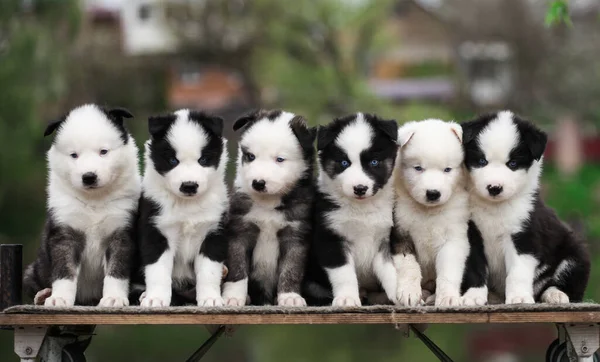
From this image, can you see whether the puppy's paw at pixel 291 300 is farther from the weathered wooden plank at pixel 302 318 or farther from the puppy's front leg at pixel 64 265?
the puppy's front leg at pixel 64 265

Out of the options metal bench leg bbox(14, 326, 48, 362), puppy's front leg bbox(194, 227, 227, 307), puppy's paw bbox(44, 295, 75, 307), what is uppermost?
puppy's front leg bbox(194, 227, 227, 307)

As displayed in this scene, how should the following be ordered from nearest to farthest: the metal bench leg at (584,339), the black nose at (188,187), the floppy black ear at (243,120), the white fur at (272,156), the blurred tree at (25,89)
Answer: the metal bench leg at (584,339) < the black nose at (188,187) < the white fur at (272,156) < the floppy black ear at (243,120) < the blurred tree at (25,89)

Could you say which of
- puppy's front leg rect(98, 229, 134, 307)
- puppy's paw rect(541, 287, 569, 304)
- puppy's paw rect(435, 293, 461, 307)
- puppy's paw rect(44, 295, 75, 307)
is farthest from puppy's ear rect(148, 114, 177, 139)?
puppy's paw rect(541, 287, 569, 304)

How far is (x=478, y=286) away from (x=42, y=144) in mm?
20012

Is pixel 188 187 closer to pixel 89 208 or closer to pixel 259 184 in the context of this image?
pixel 259 184

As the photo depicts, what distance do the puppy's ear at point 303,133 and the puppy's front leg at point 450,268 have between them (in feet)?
4.13

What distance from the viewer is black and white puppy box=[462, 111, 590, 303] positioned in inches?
267

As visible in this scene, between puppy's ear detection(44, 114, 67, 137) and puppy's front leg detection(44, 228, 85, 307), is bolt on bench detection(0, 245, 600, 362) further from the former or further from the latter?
puppy's ear detection(44, 114, 67, 137)

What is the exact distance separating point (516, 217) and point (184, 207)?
95.7 inches

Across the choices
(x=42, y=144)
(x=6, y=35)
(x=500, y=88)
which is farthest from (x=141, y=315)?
(x=500, y=88)

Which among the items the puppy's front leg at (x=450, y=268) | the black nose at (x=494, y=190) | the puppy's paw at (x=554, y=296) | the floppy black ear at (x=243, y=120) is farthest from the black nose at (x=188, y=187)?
the puppy's paw at (x=554, y=296)

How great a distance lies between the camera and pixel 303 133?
707 centimetres

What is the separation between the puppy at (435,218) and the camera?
682cm

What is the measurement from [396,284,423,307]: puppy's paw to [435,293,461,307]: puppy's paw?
13 cm
